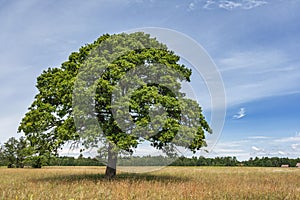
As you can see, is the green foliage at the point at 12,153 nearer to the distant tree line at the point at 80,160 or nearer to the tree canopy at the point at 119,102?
the distant tree line at the point at 80,160

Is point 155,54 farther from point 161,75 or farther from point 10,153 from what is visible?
point 10,153

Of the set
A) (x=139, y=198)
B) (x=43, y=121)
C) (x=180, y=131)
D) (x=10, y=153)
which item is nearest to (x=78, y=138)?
(x=43, y=121)

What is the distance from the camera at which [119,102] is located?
19.4 m

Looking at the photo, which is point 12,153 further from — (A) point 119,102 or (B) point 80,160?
(A) point 119,102

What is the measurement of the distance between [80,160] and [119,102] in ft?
226

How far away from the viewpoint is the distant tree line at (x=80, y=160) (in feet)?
74.2

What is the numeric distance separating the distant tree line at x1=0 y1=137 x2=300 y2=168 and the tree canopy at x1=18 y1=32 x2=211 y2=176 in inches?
33.8

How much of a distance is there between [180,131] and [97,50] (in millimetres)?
8590

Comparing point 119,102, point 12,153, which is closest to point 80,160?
point 12,153

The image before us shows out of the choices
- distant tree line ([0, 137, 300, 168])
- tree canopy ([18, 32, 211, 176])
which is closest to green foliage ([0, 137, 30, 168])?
distant tree line ([0, 137, 300, 168])

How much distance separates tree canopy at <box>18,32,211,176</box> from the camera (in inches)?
766

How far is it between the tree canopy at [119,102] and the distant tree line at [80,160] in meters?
0.86

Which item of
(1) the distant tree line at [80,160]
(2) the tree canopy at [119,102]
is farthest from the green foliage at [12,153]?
(2) the tree canopy at [119,102]

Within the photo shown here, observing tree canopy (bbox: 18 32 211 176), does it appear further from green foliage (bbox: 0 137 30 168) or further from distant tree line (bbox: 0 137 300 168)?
green foliage (bbox: 0 137 30 168)
